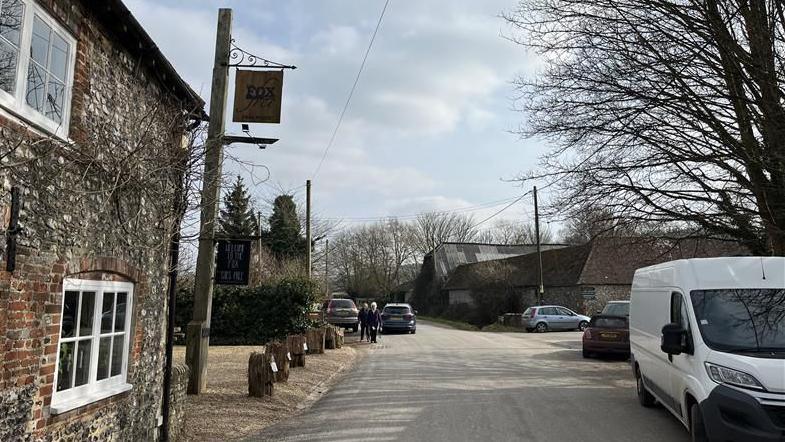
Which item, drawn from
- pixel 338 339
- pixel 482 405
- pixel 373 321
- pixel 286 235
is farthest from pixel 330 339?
pixel 286 235

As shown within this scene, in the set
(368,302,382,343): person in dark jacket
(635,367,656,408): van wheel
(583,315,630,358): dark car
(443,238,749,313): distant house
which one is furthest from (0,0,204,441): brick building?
(443,238,749,313): distant house

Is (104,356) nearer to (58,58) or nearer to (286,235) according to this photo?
(58,58)

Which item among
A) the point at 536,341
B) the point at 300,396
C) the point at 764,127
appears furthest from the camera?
the point at 536,341

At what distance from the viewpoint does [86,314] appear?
5914 millimetres

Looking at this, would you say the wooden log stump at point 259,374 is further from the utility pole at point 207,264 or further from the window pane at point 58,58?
the window pane at point 58,58

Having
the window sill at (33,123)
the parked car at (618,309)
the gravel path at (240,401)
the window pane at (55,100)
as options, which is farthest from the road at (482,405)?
the window pane at (55,100)

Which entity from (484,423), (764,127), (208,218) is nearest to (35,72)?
(208,218)

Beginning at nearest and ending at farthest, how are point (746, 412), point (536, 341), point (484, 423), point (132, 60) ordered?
point (746, 412) → point (132, 60) → point (484, 423) → point (536, 341)

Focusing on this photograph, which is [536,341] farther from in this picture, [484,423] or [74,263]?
[74,263]

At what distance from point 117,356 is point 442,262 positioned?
54917mm

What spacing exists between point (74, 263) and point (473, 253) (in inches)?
2344

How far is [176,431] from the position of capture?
782cm

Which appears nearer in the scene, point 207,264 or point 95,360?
point 95,360

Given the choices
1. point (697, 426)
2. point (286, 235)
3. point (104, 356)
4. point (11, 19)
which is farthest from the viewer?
point (286, 235)
